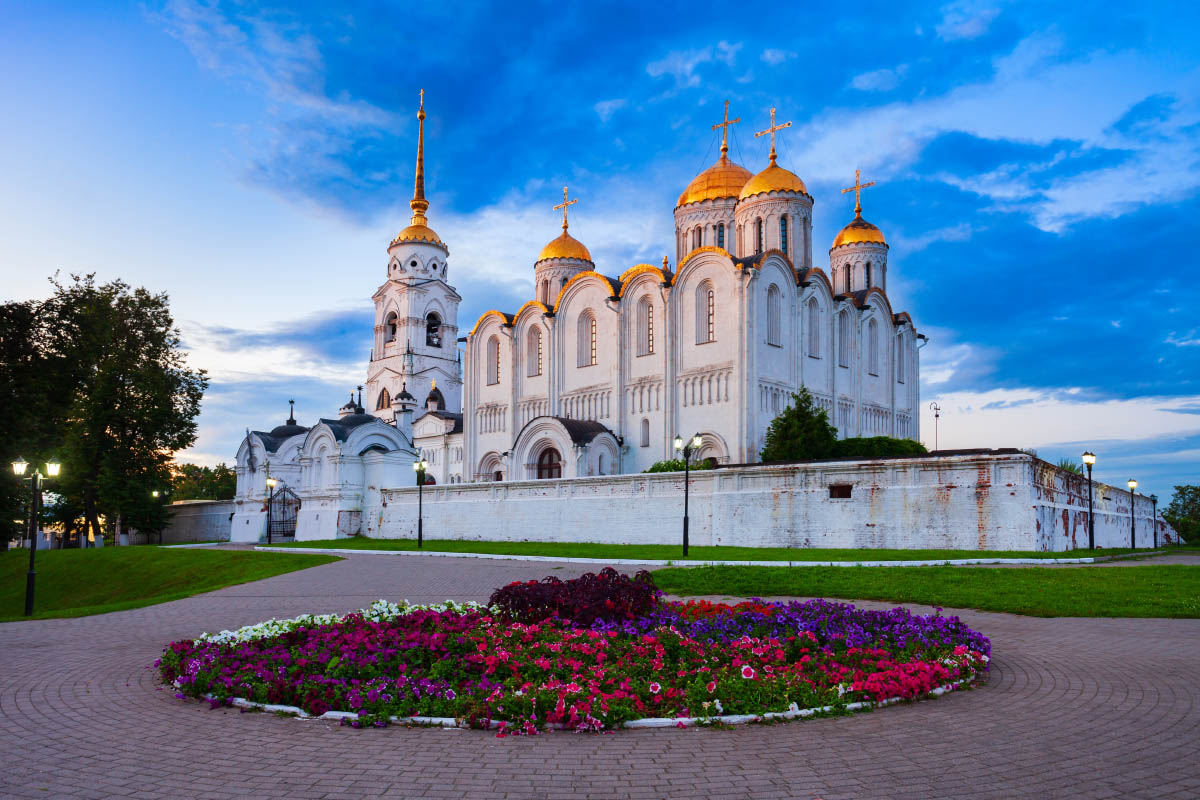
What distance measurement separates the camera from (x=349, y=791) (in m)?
4.77

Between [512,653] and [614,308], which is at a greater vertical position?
[614,308]

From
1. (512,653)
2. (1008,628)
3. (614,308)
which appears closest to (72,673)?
(512,653)

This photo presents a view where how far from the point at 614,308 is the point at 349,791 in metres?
39.0

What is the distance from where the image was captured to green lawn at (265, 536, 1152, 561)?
65.1ft

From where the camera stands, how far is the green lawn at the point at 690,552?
1983 cm

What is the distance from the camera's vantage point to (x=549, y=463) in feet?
140

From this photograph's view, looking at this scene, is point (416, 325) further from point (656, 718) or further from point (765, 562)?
point (656, 718)

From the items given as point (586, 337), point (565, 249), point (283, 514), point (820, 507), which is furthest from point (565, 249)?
point (820, 507)

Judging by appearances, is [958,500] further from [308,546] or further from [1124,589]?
[308,546]

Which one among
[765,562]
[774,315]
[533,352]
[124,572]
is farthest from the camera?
[533,352]

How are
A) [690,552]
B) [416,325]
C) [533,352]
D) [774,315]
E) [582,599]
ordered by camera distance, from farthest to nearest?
1. [416,325]
2. [533,352]
3. [774,315]
4. [690,552]
5. [582,599]

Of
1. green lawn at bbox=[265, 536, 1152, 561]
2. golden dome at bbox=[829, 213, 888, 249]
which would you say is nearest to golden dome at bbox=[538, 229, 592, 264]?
golden dome at bbox=[829, 213, 888, 249]

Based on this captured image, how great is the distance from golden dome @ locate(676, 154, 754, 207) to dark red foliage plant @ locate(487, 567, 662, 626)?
4012 centimetres

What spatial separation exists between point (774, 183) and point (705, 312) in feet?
28.7
